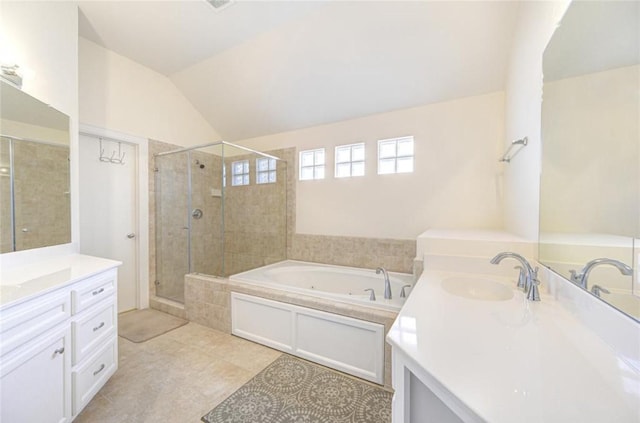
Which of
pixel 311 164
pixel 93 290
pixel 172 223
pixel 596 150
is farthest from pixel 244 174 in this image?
pixel 596 150

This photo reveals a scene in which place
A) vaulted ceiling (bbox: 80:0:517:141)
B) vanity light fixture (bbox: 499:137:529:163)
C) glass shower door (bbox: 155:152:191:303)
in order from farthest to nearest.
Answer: glass shower door (bbox: 155:152:191:303)
vaulted ceiling (bbox: 80:0:517:141)
vanity light fixture (bbox: 499:137:529:163)

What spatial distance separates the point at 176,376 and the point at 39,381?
0.84 meters

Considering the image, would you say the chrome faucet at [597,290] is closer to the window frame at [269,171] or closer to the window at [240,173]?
the window frame at [269,171]

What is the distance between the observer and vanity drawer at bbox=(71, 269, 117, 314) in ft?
4.28

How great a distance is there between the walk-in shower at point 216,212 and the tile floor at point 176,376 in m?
0.89

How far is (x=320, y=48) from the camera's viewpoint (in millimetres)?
2408

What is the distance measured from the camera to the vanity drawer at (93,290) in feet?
4.28

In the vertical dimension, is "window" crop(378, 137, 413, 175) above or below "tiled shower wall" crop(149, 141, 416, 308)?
above

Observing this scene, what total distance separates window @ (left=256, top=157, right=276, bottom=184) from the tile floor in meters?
2.01

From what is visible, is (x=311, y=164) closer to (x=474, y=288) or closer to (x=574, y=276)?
(x=474, y=288)

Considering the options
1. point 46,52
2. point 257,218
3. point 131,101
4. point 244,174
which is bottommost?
point 257,218

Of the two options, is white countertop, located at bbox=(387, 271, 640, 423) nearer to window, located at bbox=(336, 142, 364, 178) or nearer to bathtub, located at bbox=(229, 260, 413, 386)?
bathtub, located at bbox=(229, 260, 413, 386)

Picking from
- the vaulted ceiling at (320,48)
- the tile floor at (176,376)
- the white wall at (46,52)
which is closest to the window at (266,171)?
the vaulted ceiling at (320,48)

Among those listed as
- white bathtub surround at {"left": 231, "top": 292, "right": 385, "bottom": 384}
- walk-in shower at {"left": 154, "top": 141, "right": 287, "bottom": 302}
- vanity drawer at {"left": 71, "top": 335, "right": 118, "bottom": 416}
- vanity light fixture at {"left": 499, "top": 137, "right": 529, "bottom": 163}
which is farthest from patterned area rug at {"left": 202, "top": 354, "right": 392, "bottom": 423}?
vanity light fixture at {"left": 499, "top": 137, "right": 529, "bottom": 163}
